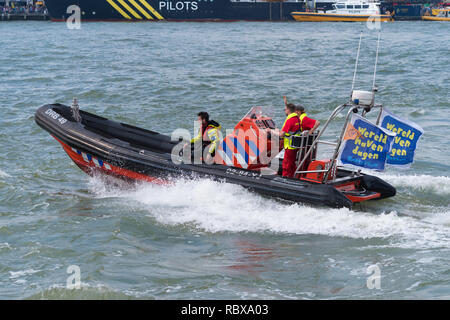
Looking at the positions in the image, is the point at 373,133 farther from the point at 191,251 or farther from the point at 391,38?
the point at 391,38

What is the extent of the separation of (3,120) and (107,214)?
6.73 metres

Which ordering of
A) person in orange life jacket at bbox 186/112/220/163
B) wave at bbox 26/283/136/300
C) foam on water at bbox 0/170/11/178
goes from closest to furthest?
wave at bbox 26/283/136/300 → person in orange life jacket at bbox 186/112/220/163 → foam on water at bbox 0/170/11/178

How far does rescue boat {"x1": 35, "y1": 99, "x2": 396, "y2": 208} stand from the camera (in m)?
7.36

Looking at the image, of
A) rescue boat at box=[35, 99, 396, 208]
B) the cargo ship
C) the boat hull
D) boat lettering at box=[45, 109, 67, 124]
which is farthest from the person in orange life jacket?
the boat hull

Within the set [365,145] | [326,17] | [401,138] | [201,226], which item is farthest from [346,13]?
[201,226]

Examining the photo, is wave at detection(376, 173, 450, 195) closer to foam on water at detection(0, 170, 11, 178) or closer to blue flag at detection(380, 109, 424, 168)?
blue flag at detection(380, 109, 424, 168)

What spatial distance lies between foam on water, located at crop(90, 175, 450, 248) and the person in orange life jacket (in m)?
0.43

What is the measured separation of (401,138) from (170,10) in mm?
40449

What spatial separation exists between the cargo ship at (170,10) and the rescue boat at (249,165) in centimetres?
3759

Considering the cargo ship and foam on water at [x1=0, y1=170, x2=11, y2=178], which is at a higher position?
the cargo ship

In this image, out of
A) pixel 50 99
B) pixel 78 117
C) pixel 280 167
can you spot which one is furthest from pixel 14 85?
pixel 280 167

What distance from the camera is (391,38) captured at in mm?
32438

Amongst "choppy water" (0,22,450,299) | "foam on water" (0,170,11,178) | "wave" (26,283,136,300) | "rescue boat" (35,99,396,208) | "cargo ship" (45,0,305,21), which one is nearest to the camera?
"wave" (26,283,136,300)

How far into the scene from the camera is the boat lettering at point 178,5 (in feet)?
149
